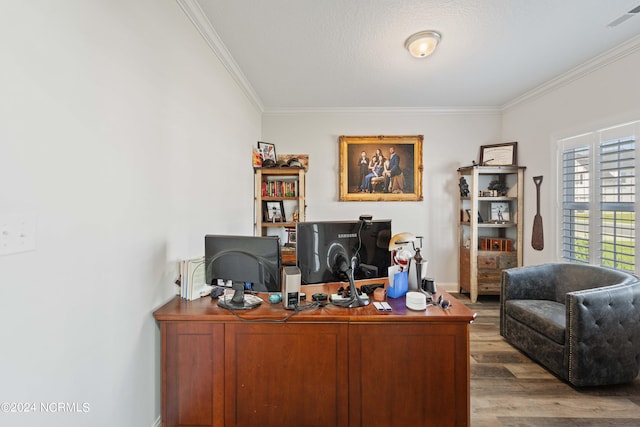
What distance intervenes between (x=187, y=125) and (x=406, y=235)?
1.72 m

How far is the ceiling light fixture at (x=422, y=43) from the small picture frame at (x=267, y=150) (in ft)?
7.57

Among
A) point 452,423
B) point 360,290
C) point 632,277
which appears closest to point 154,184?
point 360,290

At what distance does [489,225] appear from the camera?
382 centimetres

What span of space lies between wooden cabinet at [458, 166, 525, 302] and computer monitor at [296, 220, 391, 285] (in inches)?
101

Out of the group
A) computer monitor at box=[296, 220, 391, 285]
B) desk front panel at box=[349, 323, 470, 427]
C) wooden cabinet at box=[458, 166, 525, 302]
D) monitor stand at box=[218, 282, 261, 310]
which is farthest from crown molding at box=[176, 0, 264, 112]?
wooden cabinet at box=[458, 166, 525, 302]

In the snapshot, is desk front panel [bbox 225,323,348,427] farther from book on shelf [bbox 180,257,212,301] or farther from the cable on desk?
book on shelf [bbox 180,257,212,301]

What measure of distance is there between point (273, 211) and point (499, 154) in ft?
11.2

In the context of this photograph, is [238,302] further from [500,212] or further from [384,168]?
[500,212]

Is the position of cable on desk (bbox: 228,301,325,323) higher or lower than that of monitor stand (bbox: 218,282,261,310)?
lower

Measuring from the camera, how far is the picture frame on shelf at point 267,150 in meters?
4.04

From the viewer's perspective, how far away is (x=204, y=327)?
1554 mm

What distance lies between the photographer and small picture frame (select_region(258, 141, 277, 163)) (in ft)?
13.3

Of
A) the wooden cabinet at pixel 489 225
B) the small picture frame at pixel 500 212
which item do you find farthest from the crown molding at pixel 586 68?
the small picture frame at pixel 500 212

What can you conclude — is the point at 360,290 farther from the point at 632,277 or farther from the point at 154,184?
the point at 632,277
